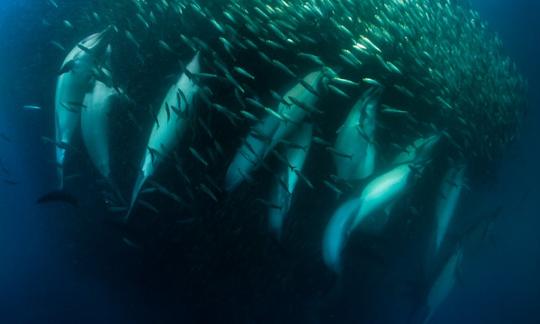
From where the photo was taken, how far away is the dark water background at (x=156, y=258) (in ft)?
24.8

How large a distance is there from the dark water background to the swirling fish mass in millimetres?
1348

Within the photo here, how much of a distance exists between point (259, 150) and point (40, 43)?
20.7 ft

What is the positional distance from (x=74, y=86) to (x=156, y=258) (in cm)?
407

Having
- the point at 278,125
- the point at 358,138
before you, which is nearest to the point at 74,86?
the point at 278,125

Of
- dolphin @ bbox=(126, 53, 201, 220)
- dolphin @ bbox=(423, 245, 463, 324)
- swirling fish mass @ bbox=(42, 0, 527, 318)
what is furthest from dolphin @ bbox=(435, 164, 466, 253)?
dolphin @ bbox=(126, 53, 201, 220)

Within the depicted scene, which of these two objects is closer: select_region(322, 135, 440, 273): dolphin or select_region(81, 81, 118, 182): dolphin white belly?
select_region(81, 81, 118, 182): dolphin white belly

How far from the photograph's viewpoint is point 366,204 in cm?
488

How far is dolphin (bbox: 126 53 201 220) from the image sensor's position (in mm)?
4188

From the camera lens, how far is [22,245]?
1029cm

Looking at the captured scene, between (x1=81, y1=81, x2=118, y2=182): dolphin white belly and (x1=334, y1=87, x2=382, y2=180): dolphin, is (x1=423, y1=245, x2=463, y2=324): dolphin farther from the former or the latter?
(x1=81, y1=81, x2=118, y2=182): dolphin white belly

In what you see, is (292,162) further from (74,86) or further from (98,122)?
(74,86)

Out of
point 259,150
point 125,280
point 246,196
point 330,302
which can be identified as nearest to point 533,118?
point 330,302

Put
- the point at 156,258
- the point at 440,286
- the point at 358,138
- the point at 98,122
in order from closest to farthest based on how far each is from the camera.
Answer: the point at 98,122 < the point at 358,138 < the point at 440,286 < the point at 156,258

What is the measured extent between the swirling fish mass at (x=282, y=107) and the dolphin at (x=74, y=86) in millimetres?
14
